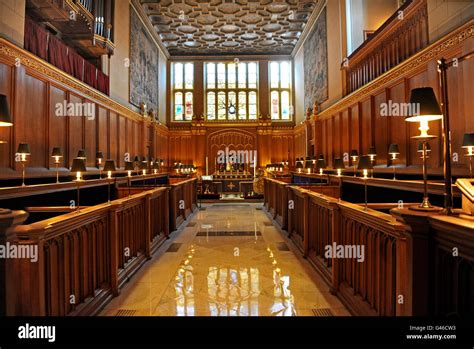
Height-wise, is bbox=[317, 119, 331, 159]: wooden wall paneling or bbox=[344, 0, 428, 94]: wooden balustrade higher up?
bbox=[344, 0, 428, 94]: wooden balustrade

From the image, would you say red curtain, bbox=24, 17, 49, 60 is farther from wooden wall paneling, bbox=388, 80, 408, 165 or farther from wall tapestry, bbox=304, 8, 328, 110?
wall tapestry, bbox=304, 8, 328, 110

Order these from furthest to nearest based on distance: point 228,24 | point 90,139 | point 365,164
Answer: point 228,24 < point 90,139 < point 365,164

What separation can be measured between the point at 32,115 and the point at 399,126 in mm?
8845

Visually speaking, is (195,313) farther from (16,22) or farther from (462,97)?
(16,22)

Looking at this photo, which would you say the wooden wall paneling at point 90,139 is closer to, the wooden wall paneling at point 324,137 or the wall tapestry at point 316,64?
the wooden wall paneling at point 324,137

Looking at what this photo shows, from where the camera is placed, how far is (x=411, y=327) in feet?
5.30

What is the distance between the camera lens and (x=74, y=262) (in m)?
2.53

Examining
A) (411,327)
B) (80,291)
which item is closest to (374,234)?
(411,327)

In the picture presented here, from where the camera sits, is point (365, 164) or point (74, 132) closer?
point (365, 164)

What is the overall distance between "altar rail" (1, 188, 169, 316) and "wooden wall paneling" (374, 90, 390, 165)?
7018 mm

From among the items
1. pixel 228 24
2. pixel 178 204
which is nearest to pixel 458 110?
pixel 178 204

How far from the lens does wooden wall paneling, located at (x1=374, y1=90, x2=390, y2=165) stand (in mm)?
8289

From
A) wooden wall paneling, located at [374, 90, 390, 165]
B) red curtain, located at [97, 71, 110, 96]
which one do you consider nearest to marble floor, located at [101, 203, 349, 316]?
wooden wall paneling, located at [374, 90, 390, 165]

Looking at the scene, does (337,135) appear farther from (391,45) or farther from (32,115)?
(32,115)
